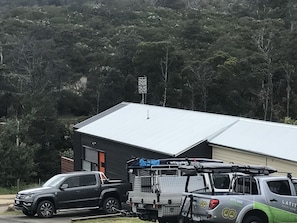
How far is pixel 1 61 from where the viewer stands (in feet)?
230

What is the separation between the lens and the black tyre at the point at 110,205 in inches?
928

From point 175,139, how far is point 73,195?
5811 millimetres

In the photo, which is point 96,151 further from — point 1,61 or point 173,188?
point 1,61

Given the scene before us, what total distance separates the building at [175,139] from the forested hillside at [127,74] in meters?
7.73

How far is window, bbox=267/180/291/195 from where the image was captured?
1500cm

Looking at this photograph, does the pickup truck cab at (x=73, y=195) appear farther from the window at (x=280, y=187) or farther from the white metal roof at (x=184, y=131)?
the window at (x=280, y=187)

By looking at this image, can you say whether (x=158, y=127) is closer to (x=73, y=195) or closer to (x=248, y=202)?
(x=73, y=195)

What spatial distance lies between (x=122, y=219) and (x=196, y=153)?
17.9 feet

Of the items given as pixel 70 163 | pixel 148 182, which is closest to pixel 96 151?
pixel 70 163

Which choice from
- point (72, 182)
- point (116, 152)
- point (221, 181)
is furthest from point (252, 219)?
point (116, 152)

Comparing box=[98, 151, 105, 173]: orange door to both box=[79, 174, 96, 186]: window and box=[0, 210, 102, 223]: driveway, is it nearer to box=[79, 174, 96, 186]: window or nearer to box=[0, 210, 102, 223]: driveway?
box=[0, 210, 102, 223]: driveway

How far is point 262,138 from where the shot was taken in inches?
941

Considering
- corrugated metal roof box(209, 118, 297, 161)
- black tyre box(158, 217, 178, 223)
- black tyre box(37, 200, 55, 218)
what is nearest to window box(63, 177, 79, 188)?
black tyre box(37, 200, 55, 218)

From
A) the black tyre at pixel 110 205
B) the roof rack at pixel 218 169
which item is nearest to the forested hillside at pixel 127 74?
the black tyre at pixel 110 205
